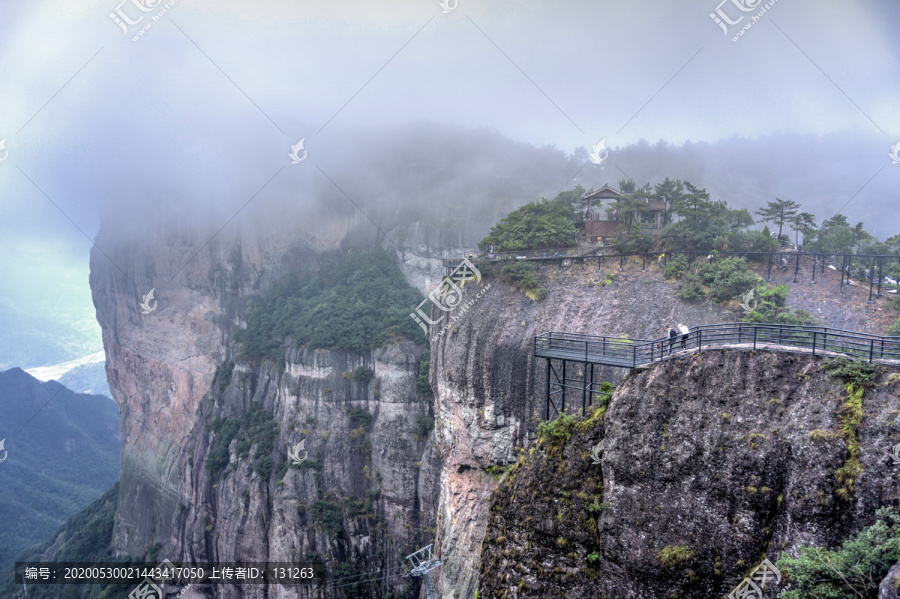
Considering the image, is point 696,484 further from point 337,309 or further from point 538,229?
point 337,309

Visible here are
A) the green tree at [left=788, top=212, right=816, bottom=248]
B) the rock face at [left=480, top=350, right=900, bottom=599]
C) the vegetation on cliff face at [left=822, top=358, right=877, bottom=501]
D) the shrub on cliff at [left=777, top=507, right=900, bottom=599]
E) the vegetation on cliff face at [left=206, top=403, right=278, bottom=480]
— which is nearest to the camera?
the shrub on cliff at [left=777, top=507, right=900, bottom=599]

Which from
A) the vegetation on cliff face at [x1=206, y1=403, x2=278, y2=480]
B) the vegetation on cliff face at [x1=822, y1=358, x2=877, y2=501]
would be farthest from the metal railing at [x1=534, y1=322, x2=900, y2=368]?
the vegetation on cliff face at [x1=206, y1=403, x2=278, y2=480]

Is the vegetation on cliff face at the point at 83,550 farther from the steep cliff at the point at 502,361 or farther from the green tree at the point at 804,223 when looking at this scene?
the green tree at the point at 804,223

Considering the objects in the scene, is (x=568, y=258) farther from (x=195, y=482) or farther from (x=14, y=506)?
(x=14, y=506)

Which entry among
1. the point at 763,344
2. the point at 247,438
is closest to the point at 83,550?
the point at 247,438

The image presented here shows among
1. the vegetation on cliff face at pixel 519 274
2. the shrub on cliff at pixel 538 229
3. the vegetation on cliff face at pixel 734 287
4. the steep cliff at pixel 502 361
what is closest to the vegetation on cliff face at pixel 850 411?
the vegetation on cliff face at pixel 734 287
